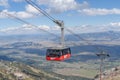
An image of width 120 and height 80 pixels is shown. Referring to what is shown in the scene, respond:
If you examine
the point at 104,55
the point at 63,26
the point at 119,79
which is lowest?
the point at 119,79

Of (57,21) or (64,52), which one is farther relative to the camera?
(64,52)

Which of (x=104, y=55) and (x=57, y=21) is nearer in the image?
(x=57, y=21)

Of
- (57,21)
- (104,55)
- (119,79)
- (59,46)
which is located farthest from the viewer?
(119,79)

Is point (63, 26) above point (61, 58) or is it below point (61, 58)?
above

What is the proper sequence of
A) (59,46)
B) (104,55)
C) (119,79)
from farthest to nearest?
(119,79)
(104,55)
(59,46)

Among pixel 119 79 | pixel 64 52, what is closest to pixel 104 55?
pixel 64 52

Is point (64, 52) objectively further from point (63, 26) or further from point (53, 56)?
point (63, 26)

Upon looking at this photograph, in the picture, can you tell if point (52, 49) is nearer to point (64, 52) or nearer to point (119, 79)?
point (64, 52)

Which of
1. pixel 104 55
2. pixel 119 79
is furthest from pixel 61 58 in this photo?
pixel 119 79

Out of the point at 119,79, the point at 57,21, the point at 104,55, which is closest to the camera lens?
the point at 57,21
